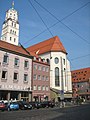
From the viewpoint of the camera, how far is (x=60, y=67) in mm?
54656

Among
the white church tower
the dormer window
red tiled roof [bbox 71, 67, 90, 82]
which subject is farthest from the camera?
the white church tower

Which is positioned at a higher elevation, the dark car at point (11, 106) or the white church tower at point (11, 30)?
the white church tower at point (11, 30)

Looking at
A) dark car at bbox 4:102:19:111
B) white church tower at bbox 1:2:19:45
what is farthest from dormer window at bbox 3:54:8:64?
white church tower at bbox 1:2:19:45

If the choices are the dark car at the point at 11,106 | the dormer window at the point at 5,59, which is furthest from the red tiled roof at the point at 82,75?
the dark car at the point at 11,106

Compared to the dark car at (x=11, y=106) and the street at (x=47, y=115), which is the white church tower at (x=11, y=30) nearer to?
the dark car at (x=11, y=106)

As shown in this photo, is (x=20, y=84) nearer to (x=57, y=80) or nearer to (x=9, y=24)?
(x=57, y=80)

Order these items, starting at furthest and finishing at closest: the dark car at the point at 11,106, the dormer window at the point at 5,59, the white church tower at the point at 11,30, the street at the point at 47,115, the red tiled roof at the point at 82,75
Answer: the white church tower at the point at 11,30
the red tiled roof at the point at 82,75
the dormer window at the point at 5,59
the dark car at the point at 11,106
the street at the point at 47,115

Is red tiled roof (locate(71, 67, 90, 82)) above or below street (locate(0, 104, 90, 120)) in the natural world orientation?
above

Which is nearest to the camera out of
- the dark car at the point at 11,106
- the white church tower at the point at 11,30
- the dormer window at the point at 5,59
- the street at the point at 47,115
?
the street at the point at 47,115

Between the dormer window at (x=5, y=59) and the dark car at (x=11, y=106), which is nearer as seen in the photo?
the dark car at (x=11, y=106)

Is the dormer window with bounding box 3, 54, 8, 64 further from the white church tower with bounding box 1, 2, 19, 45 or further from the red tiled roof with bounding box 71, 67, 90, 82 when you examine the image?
the red tiled roof with bounding box 71, 67, 90, 82

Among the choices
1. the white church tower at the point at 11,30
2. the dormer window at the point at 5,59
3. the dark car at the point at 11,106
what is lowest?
the dark car at the point at 11,106

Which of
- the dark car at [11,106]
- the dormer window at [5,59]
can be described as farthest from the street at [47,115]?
the dormer window at [5,59]

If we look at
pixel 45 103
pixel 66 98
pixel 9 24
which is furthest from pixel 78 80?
pixel 45 103
